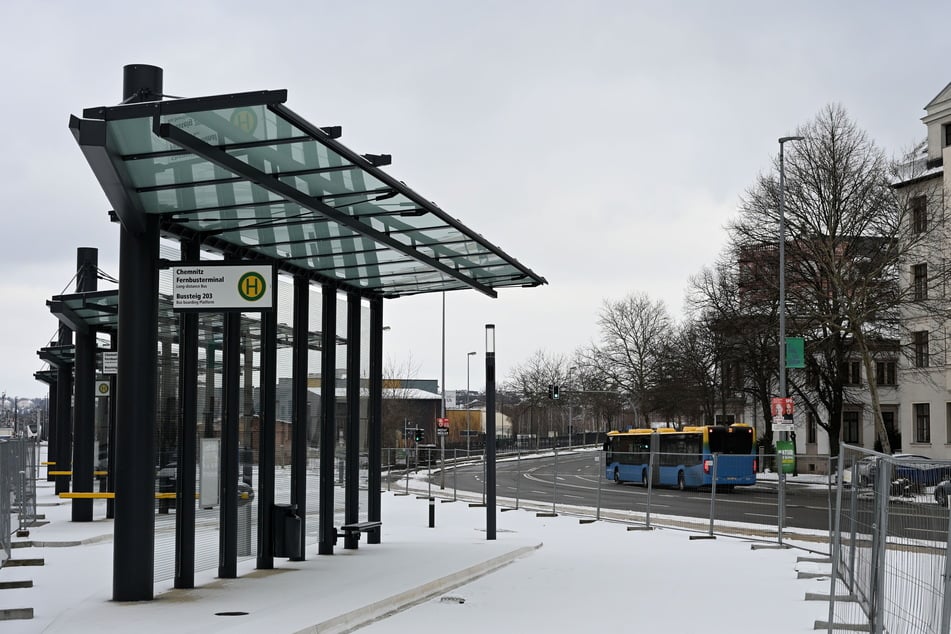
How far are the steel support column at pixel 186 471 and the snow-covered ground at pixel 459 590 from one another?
1.19ft

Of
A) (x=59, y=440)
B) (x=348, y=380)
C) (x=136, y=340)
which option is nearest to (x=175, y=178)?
(x=136, y=340)

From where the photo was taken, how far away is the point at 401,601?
12008 millimetres

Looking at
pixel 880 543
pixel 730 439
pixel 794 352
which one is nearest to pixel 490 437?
pixel 880 543

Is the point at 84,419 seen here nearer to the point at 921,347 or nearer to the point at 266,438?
the point at 266,438

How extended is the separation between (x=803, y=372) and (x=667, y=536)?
96.9 feet

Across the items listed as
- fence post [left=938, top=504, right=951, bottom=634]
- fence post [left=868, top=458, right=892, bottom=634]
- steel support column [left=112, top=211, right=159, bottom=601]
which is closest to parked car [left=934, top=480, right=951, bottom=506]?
fence post [left=938, top=504, right=951, bottom=634]

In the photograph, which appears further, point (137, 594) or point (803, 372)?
point (803, 372)

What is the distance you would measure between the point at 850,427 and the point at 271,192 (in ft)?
211

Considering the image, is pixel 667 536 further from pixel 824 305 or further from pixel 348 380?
pixel 824 305

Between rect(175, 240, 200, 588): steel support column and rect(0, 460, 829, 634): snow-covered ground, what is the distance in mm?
364

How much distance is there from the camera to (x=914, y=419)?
57.2 metres

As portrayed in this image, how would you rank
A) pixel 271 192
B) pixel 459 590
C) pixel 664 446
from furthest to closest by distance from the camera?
1. pixel 664 446
2. pixel 459 590
3. pixel 271 192

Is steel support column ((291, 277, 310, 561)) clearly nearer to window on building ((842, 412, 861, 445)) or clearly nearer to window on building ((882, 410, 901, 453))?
window on building ((882, 410, 901, 453))

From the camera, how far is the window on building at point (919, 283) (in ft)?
140
